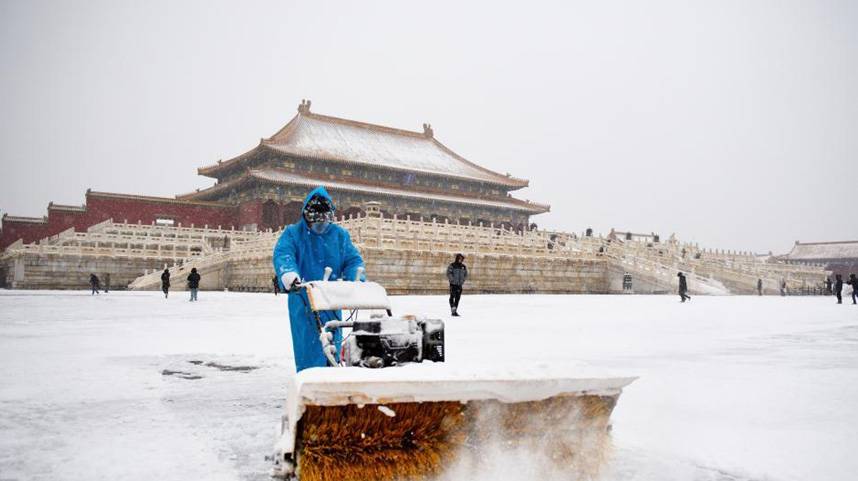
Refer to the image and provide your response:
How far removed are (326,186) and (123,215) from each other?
10079 millimetres

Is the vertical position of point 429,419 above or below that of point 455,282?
below

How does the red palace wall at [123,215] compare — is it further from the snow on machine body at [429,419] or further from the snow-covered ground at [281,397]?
the snow on machine body at [429,419]

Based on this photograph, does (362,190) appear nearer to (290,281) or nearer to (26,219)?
(26,219)

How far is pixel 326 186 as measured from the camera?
33.3m

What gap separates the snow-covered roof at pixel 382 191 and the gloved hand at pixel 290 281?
94.3ft

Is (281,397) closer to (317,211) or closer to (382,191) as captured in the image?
(317,211)

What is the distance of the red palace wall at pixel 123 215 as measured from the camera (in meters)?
27.8

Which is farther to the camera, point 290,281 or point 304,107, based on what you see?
point 304,107

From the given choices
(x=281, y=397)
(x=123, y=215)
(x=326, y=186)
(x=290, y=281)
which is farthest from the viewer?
(x=326, y=186)

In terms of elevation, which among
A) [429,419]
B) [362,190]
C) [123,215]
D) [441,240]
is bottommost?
[429,419]

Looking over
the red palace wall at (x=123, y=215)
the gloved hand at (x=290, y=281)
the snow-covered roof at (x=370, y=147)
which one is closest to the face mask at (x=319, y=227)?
the gloved hand at (x=290, y=281)

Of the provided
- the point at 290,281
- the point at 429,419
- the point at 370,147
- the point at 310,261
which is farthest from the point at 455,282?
the point at 370,147

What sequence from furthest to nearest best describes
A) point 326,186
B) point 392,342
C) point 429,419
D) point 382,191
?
point 382,191
point 326,186
point 392,342
point 429,419

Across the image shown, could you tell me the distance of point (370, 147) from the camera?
1549 inches
